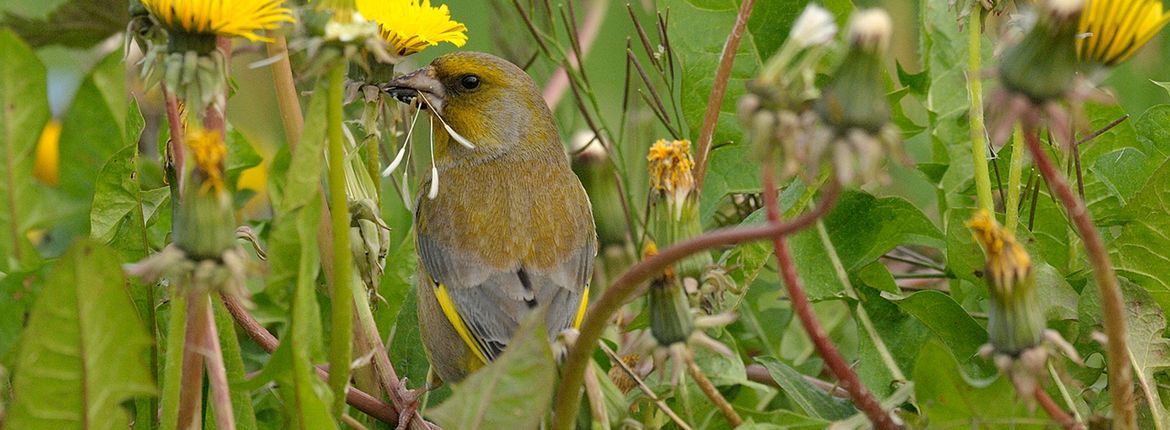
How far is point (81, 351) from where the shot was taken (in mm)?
1131

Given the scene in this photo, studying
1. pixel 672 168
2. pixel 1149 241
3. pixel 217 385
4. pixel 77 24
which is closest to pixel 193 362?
pixel 217 385

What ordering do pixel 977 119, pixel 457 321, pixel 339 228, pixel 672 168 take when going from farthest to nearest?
1. pixel 457 321
2. pixel 977 119
3. pixel 672 168
4. pixel 339 228

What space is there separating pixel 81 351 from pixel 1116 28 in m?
0.91

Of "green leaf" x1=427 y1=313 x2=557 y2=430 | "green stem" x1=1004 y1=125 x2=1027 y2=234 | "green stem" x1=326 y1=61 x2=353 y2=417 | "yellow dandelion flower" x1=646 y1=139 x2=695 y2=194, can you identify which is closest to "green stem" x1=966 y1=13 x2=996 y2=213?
"green stem" x1=1004 y1=125 x2=1027 y2=234

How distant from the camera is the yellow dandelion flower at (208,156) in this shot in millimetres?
1029

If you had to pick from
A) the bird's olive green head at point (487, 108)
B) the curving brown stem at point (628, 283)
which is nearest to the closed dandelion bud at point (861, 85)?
the curving brown stem at point (628, 283)

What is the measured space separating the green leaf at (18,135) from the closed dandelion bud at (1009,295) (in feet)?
3.80

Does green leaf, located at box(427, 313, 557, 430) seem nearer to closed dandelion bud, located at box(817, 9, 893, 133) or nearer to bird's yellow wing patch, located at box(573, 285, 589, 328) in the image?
closed dandelion bud, located at box(817, 9, 893, 133)

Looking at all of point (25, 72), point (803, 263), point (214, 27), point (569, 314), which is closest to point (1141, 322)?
point (803, 263)

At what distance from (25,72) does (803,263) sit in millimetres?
1069

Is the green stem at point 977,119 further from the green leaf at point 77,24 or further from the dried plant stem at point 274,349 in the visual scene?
the green leaf at point 77,24

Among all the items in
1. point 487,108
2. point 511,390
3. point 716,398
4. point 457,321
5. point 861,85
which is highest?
point 861,85

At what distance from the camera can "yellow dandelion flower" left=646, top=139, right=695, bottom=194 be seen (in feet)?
4.45

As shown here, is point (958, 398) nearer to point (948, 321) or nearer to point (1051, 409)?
point (1051, 409)
